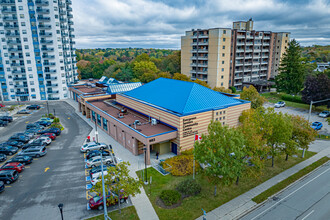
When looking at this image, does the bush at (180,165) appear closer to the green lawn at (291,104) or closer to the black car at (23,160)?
the black car at (23,160)

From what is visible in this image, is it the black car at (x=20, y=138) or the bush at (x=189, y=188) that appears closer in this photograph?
the bush at (x=189, y=188)

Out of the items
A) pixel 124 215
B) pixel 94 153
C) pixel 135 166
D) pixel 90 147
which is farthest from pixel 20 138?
pixel 124 215

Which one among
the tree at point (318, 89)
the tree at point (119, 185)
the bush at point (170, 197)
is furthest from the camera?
the tree at point (318, 89)

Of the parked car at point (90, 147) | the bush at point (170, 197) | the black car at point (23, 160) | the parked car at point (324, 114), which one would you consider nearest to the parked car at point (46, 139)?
the black car at point (23, 160)

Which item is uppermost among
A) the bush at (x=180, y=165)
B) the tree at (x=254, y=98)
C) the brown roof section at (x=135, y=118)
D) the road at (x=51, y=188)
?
the tree at (x=254, y=98)

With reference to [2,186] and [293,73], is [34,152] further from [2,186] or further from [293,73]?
[293,73]

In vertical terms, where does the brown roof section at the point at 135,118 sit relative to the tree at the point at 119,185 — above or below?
above

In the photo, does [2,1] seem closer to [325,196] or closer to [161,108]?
[161,108]

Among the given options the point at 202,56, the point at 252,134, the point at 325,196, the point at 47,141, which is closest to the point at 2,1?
the point at 47,141
